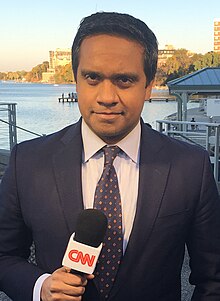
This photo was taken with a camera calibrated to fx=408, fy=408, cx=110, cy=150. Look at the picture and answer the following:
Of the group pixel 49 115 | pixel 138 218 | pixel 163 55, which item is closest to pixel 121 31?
pixel 138 218

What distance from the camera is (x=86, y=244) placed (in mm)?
1213

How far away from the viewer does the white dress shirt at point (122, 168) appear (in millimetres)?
1497

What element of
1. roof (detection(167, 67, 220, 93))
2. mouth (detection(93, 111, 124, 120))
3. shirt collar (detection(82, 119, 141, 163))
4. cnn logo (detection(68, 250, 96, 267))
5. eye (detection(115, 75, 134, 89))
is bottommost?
cnn logo (detection(68, 250, 96, 267))

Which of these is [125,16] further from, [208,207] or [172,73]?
[172,73]

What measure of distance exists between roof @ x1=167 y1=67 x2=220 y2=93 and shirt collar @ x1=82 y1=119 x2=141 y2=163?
452 inches

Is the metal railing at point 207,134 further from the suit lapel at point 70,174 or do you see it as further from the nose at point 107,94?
the nose at point 107,94

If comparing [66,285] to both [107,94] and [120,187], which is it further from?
[107,94]

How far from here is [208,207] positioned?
59.6 inches

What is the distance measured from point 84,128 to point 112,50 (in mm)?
350

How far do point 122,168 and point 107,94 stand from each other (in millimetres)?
324

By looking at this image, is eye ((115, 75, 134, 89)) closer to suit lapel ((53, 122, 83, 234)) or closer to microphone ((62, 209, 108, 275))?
suit lapel ((53, 122, 83, 234))

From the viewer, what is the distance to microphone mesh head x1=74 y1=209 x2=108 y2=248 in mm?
1223

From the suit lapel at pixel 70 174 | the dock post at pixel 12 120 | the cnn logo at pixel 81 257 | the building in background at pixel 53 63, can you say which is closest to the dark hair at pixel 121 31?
the suit lapel at pixel 70 174

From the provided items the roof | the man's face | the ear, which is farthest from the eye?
the roof
